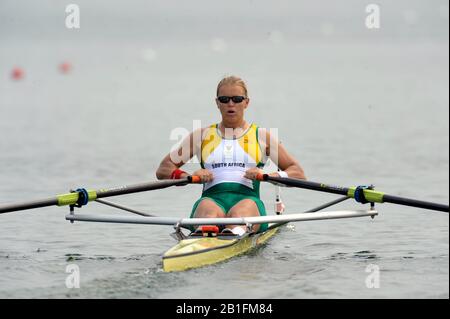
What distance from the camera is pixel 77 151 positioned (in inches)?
1185

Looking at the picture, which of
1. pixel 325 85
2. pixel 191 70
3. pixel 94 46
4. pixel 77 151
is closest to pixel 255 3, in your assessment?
pixel 94 46

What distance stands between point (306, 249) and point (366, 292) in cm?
310

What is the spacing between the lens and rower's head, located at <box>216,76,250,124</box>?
51.9 feet

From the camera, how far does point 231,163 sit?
16.0m

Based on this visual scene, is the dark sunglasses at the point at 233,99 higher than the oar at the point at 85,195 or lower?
higher

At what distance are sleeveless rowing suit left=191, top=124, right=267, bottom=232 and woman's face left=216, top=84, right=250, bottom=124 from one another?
12.2 inches

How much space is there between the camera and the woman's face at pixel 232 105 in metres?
15.8

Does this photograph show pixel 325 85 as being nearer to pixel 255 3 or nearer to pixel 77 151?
pixel 77 151
